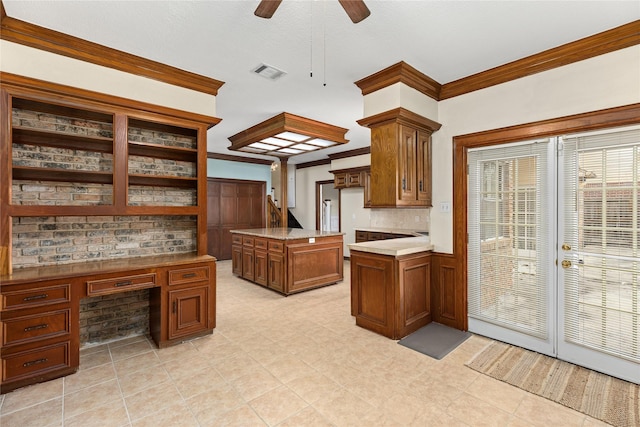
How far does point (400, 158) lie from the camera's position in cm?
321

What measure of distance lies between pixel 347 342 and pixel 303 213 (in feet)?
21.2

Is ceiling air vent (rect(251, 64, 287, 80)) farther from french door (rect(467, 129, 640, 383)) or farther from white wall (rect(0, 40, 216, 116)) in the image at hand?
french door (rect(467, 129, 640, 383))

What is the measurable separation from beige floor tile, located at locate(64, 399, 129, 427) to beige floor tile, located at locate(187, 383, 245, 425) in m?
0.41

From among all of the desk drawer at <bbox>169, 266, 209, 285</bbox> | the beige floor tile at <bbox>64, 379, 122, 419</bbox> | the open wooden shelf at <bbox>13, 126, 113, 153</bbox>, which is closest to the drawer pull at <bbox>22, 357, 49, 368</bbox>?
the beige floor tile at <bbox>64, 379, 122, 419</bbox>

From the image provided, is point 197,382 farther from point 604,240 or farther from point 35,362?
point 604,240

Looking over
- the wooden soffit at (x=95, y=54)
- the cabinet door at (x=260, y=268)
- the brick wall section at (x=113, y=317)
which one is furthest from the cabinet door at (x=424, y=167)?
the brick wall section at (x=113, y=317)

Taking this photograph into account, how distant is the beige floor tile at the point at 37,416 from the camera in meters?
1.91

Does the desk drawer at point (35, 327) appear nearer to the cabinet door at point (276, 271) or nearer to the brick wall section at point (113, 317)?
the brick wall section at point (113, 317)

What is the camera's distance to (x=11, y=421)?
1.94 m

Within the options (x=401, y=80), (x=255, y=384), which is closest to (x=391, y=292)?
(x=255, y=384)

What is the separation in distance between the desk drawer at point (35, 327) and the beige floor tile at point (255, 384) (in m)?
1.46

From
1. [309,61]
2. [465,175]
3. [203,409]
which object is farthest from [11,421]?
[465,175]

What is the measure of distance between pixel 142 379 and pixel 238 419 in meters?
1.00

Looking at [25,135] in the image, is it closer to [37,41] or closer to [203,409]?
[37,41]
